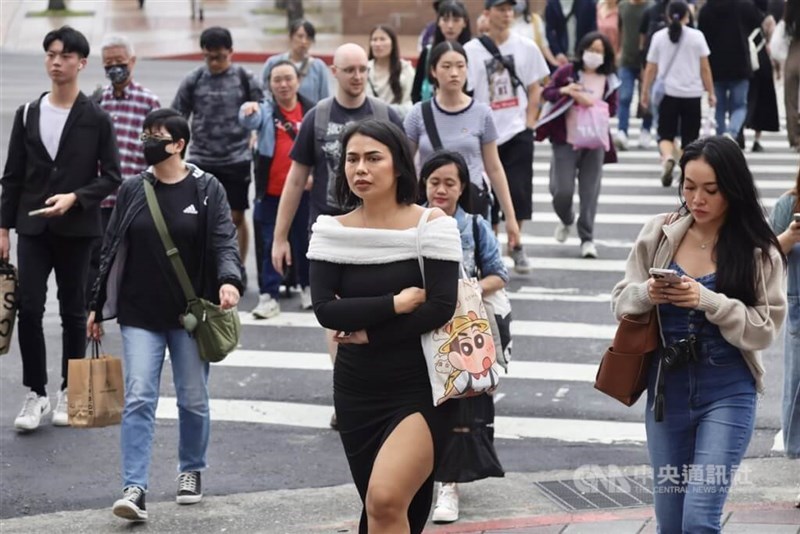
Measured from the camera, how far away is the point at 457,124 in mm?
9539

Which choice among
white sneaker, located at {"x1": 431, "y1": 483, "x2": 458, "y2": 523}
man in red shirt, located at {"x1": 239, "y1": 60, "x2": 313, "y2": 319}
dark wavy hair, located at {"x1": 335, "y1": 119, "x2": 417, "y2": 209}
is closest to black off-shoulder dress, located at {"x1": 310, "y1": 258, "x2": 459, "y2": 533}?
dark wavy hair, located at {"x1": 335, "y1": 119, "x2": 417, "y2": 209}

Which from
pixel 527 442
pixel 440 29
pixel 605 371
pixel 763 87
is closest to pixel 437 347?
pixel 605 371

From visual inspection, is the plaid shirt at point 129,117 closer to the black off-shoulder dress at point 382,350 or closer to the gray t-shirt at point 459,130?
the gray t-shirt at point 459,130

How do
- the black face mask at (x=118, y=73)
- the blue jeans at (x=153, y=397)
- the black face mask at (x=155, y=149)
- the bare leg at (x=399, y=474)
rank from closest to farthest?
the bare leg at (x=399, y=474) → the blue jeans at (x=153, y=397) → the black face mask at (x=155, y=149) → the black face mask at (x=118, y=73)

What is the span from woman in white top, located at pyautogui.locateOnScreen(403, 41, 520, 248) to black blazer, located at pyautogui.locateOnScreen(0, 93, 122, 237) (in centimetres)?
185

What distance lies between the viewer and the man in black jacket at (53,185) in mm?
9062

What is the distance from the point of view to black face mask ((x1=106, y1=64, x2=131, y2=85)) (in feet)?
35.7

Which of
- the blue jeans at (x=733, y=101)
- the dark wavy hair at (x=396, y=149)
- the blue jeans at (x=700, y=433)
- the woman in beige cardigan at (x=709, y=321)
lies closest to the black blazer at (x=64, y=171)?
the dark wavy hair at (x=396, y=149)

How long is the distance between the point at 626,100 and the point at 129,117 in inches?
430

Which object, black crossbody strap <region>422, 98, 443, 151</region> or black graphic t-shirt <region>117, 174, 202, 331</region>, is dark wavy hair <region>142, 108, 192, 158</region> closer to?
black graphic t-shirt <region>117, 174, 202, 331</region>

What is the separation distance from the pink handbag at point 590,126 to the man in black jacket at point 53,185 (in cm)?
530

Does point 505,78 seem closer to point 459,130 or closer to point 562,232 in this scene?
point 562,232

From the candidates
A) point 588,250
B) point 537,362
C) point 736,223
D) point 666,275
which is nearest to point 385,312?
point 666,275

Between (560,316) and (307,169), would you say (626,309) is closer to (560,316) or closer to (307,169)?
(307,169)
